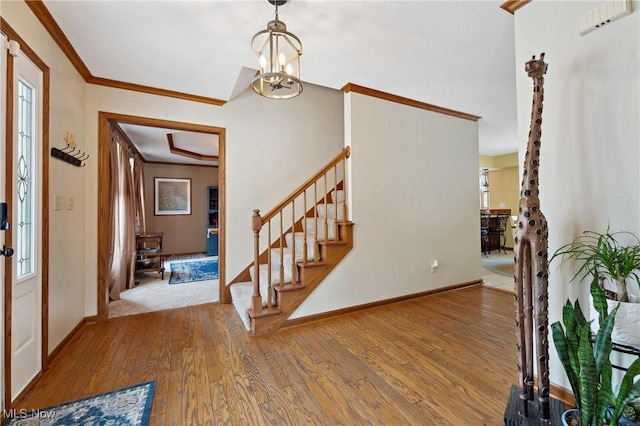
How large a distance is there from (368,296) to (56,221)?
288cm

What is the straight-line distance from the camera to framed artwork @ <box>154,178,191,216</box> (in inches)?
264

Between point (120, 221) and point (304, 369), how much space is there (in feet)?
11.1

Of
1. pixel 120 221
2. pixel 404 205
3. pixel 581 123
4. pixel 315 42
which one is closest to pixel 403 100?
pixel 404 205

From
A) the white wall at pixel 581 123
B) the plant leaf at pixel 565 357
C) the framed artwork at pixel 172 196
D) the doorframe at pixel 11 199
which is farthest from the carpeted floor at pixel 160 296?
the white wall at pixel 581 123

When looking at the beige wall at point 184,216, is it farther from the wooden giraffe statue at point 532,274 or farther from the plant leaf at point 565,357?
the plant leaf at point 565,357

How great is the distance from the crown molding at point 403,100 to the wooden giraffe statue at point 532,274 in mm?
1892

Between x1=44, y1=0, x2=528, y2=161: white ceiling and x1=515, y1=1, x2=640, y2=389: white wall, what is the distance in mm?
226

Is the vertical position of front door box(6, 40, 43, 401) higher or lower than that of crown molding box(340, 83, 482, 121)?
lower

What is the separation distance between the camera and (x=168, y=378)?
1816mm

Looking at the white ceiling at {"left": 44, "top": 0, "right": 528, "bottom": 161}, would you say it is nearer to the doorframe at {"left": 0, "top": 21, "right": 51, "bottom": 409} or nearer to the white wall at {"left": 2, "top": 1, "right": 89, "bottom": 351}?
the white wall at {"left": 2, "top": 1, "right": 89, "bottom": 351}

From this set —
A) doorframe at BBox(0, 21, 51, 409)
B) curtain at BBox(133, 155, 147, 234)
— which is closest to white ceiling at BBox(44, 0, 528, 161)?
doorframe at BBox(0, 21, 51, 409)

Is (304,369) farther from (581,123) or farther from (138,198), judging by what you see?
(138,198)

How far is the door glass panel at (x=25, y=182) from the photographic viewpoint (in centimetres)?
167

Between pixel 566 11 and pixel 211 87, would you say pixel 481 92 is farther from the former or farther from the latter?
pixel 211 87
